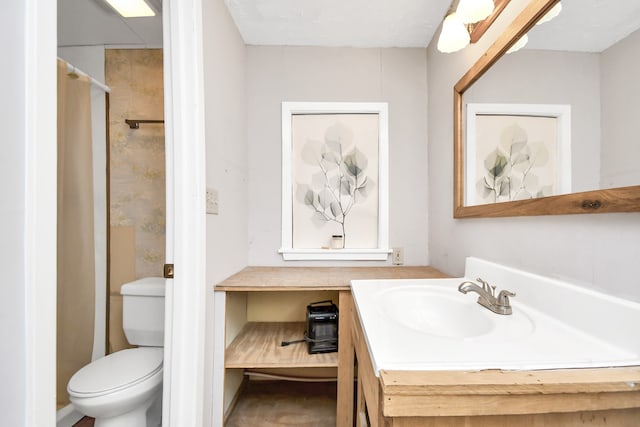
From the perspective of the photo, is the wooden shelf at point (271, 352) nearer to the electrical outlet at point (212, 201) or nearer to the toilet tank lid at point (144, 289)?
the toilet tank lid at point (144, 289)

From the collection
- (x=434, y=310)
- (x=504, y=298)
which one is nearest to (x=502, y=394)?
(x=504, y=298)

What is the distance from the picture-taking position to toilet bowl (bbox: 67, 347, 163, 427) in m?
1.02

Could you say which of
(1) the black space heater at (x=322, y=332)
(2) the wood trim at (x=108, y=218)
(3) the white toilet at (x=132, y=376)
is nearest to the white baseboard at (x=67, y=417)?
(2) the wood trim at (x=108, y=218)

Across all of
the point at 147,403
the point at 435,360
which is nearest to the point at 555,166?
the point at 435,360

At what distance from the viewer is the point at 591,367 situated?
500mm

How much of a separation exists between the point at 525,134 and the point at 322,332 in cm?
124

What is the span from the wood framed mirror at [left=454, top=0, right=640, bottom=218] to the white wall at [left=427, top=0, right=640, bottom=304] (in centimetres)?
4

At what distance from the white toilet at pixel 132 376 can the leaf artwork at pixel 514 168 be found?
1.77 metres

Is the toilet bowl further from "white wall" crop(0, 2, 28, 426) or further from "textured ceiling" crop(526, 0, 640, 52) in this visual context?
"textured ceiling" crop(526, 0, 640, 52)

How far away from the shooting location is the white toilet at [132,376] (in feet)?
3.38

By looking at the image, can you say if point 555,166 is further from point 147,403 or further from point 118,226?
point 118,226

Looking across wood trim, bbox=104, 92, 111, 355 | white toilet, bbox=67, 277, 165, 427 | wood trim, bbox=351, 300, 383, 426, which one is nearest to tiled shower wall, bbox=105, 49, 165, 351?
wood trim, bbox=104, 92, 111, 355

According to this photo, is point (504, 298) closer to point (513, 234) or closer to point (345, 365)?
point (513, 234)

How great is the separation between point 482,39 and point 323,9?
86cm
